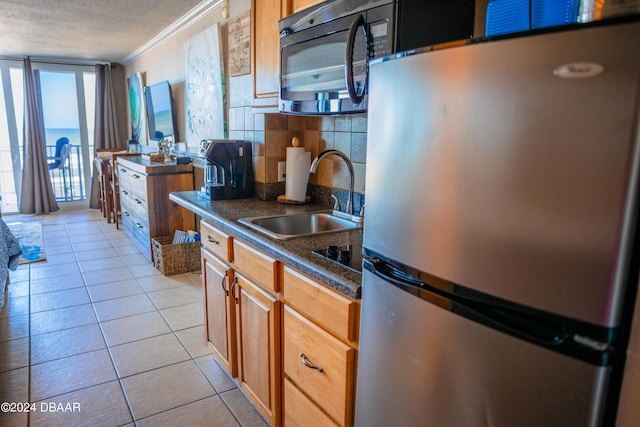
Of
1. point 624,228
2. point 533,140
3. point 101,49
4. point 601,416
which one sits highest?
point 101,49

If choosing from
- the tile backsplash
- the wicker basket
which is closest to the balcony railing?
the wicker basket

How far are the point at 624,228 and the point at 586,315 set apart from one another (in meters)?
0.14

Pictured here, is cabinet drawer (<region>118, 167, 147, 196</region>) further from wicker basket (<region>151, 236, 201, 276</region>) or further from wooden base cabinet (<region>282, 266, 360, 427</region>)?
wooden base cabinet (<region>282, 266, 360, 427</region>)

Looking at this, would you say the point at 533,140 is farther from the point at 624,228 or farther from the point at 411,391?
the point at 411,391

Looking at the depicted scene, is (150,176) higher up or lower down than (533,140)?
lower down

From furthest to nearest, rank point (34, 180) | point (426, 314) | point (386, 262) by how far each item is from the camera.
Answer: point (34, 180)
point (386, 262)
point (426, 314)

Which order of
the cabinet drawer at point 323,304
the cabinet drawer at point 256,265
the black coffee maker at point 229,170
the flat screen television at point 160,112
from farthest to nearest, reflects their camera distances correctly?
the flat screen television at point 160,112, the black coffee maker at point 229,170, the cabinet drawer at point 256,265, the cabinet drawer at point 323,304

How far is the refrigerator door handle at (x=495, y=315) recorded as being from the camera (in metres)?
0.67

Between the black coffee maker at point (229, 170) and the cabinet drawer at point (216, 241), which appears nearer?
the cabinet drawer at point (216, 241)

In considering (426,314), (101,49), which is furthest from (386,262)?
(101,49)

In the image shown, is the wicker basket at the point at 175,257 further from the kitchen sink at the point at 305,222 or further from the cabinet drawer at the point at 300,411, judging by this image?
the cabinet drawer at the point at 300,411

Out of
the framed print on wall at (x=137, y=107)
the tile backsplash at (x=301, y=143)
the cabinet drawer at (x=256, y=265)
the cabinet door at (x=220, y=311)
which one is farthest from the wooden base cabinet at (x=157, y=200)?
the cabinet drawer at (x=256, y=265)

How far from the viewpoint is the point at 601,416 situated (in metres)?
0.65

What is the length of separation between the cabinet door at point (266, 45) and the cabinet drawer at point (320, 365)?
1118 millimetres
